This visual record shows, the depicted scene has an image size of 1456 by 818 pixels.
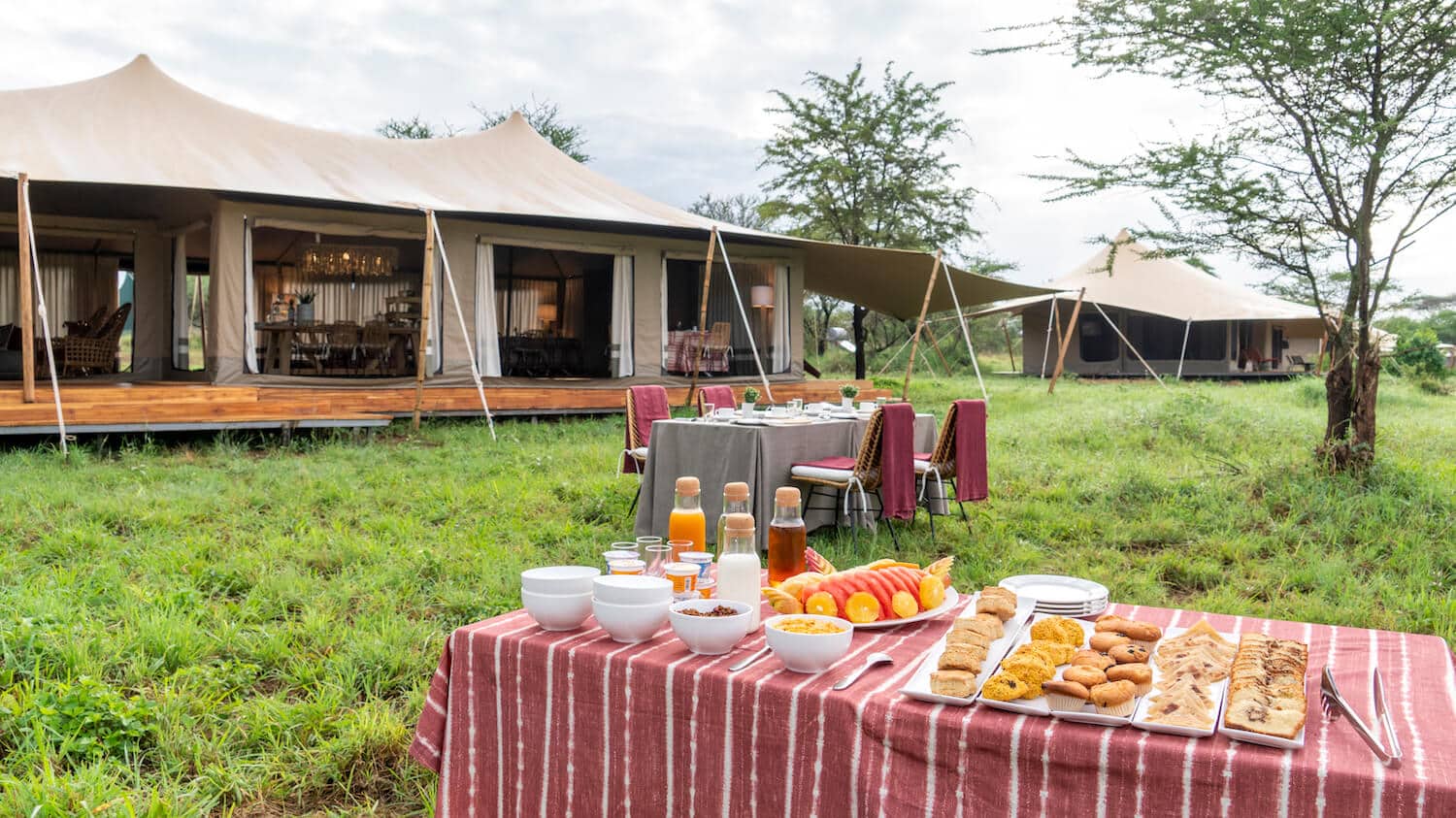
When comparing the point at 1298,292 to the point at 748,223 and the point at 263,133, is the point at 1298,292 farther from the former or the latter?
the point at 748,223

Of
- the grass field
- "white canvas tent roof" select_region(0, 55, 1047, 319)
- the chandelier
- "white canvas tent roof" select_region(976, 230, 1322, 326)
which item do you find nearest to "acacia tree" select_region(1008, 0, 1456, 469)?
the grass field

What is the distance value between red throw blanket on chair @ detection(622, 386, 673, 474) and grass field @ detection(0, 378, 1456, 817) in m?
0.24

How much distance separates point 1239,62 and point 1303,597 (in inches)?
132

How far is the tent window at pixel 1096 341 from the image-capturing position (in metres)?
19.2

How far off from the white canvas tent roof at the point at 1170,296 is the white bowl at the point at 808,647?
1651 centimetres

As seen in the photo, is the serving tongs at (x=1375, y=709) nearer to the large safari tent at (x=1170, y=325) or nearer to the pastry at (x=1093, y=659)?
the pastry at (x=1093, y=659)

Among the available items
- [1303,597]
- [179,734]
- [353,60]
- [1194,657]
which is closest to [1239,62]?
[1303,597]

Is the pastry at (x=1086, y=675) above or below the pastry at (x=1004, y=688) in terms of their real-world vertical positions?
above

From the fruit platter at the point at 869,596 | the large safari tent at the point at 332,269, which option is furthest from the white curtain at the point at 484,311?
the fruit platter at the point at 869,596

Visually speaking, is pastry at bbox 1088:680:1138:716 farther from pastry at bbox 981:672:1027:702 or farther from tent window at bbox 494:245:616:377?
tent window at bbox 494:245:616:377

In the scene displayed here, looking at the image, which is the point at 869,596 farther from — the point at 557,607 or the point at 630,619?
the point at 557,607

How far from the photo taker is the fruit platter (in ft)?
5.40

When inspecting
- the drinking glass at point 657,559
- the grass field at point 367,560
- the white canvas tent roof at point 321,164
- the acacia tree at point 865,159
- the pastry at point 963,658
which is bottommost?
the grass field at point 367,560

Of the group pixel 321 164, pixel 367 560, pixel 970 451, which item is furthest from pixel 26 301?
pixel 970 451
